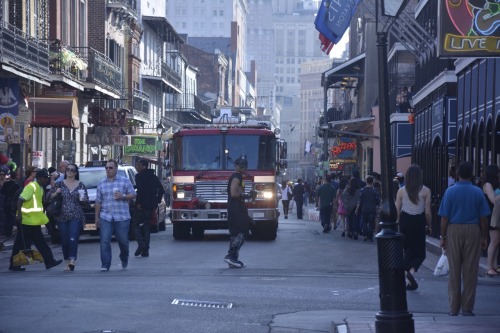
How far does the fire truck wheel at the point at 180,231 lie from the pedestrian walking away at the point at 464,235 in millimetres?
16127

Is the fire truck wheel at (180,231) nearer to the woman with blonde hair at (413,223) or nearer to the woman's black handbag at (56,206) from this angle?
the woman's black handbag at (56,206)

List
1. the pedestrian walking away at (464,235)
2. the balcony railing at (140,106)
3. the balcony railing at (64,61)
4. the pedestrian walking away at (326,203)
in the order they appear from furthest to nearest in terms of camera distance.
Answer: the balcony railing at (140,106), the balcony railing at (64,61), the pedestrian walking away at (326,203), the pedestrian walking away at (464,235)

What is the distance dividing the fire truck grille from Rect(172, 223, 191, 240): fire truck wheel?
1091 mm

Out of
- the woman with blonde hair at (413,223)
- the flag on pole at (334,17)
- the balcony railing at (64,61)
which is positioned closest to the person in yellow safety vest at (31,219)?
the woman with blonde hair at (413,223)

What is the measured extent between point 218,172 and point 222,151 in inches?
24.5

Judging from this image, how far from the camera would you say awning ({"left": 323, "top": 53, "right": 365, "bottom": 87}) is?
70.2 m

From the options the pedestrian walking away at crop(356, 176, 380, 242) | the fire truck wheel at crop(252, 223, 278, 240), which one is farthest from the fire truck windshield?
the pedestrian walking away at crop(356, 176, 380, 242)

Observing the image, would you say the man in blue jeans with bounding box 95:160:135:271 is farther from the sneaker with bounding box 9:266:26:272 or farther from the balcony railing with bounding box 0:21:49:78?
the balcony railing with bounding box 0:21:49:78

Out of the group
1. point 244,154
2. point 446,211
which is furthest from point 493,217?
point 244,154

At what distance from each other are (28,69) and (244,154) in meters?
8.62

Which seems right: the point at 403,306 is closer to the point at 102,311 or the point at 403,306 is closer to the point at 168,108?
the point at 102,311

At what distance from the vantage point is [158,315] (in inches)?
501

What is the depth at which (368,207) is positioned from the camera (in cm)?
3114

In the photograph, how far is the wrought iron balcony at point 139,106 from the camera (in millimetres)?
60266
